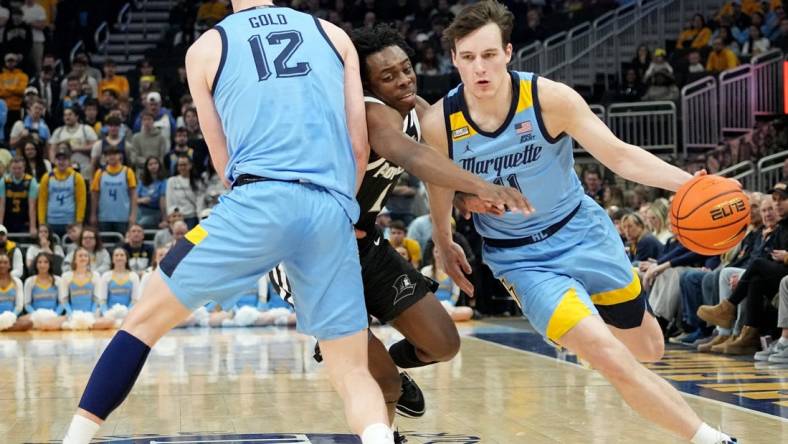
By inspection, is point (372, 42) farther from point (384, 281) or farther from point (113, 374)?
point (113, 374)

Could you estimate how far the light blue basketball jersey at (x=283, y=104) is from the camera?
3.78 meters

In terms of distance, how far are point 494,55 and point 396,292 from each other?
1120mm

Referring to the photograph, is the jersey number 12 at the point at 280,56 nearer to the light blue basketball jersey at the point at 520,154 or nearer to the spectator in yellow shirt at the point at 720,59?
the light blue basketball jersey at the point at 520,154

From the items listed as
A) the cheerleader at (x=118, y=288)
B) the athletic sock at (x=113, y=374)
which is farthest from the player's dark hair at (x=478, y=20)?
the cheerleader at (x=118, y=288)

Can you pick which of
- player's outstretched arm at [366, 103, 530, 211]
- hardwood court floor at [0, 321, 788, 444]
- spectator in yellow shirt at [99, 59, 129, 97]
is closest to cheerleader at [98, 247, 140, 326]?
hardwood court floor at [0, 321, 788, 444]

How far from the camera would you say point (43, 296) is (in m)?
13.8

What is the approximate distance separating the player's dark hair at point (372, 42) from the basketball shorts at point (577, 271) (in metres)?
0.96

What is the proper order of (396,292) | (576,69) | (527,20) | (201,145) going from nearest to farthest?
(396,292) < (201,145) < (576,69) < (527,20)

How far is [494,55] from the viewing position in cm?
457

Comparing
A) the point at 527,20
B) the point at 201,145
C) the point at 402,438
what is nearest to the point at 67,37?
the point at 201,145

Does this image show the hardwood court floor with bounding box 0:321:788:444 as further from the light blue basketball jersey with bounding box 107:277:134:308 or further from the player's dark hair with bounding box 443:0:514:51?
the light blue basketball jersey with bounding box 107:277:134:308

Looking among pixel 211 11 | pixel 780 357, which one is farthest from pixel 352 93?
pixel 211 11

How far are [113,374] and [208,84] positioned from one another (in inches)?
40.9

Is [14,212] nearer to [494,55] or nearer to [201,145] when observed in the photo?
[201,145]
